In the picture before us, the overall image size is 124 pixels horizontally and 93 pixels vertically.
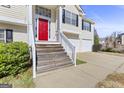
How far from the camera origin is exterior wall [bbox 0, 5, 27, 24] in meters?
9.65

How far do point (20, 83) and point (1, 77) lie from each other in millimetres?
1105

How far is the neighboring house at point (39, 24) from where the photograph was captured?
9.83 meters

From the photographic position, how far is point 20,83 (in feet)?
19.8

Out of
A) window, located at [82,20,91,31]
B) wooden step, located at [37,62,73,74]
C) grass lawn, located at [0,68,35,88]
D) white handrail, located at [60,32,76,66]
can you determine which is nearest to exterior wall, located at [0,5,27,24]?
white handrail, located at [60,32,76,66]

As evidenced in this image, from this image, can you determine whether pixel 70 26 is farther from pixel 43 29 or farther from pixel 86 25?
pixel 86 25

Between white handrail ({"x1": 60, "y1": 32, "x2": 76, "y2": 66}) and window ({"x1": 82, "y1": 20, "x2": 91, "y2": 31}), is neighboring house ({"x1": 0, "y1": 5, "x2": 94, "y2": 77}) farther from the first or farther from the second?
window ({"x1": 82, "y1": 20, "x2": 91, "y2": 31})

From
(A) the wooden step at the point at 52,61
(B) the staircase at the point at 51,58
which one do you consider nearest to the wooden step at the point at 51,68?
(B) the staircase at the point at 51,58

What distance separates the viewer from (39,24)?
12289 millimetres

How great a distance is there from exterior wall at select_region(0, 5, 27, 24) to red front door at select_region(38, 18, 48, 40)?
5.94 ft

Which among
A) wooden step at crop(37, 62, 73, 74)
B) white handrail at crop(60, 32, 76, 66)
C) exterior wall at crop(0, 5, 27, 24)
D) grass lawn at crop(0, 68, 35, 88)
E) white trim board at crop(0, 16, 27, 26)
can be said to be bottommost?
grass lawn at crop(0, 68, 35, 88)

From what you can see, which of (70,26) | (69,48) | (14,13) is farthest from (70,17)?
(14,13)

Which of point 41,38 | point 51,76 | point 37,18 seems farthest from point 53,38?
point 51,76

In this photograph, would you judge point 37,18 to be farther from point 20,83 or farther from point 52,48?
point 20,83

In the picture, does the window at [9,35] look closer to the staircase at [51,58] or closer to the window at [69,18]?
the staircase at [51,58]
